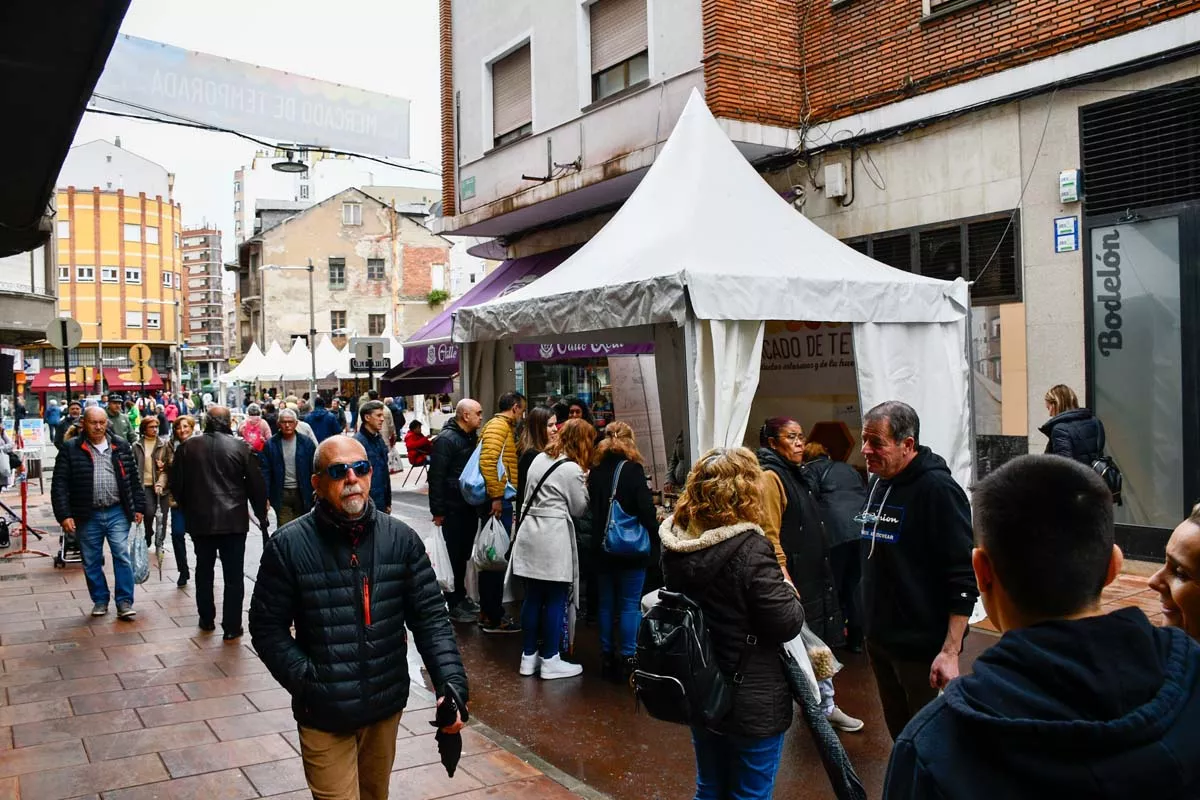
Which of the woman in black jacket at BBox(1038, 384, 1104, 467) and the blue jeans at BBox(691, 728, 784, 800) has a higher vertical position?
the woman in black jacket at BBox(1038, 384, 1104, 467)

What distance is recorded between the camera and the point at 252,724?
5.79 metres

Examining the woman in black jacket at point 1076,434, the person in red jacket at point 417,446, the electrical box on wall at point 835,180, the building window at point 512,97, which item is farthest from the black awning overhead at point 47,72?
the person in red jacket at point 417,446

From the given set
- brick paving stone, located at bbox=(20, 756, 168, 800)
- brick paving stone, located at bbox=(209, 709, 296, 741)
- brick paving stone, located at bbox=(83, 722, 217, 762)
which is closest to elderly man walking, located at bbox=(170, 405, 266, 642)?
brick paving stone, located at bbox=(209, 709, 296, 741)

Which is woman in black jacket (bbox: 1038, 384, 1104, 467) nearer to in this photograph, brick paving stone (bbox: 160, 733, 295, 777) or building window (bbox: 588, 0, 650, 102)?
brick paving stone (bbox: 160, 733, 295, 777)

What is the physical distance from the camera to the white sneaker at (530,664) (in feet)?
→ 22.4

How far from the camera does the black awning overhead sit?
3.80m

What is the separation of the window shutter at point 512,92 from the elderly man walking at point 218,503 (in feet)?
32.0

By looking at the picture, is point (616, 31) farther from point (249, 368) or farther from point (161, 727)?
point (249, 368)

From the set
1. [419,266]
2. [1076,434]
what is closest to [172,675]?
[1076,434]

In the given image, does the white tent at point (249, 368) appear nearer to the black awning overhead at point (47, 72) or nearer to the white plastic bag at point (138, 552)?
the white plastic bag at point (138, 552)

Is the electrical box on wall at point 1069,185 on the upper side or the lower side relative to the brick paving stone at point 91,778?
upper

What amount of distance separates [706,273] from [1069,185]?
482 cm

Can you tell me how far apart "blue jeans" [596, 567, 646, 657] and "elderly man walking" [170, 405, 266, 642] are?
10.7 feet

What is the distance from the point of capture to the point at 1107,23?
9352 millimetres
